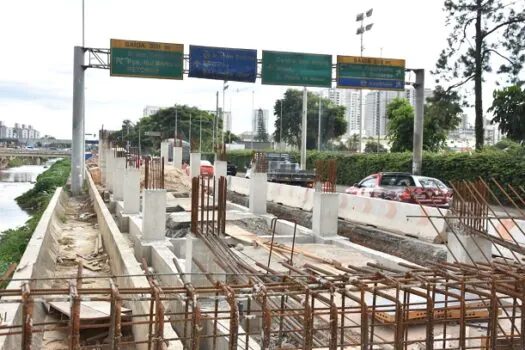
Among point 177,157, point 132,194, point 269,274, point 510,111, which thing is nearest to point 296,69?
point 132,194

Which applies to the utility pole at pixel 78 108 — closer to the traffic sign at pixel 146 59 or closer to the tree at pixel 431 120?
the traffic sign at pixel 146 59

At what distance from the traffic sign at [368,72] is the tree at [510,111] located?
7.68 m

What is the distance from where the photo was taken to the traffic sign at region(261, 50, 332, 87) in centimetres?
2469

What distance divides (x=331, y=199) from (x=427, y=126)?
21.7 meters

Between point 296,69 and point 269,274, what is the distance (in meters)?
19.8

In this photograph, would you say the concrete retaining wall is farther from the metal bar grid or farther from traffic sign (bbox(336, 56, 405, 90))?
traffic sign (bbox(336, 56, 405, 90))

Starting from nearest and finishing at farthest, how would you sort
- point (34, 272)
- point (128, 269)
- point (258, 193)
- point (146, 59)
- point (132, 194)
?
point (128, 269) → point (34, 272) → point (132, 194) → point (258, 193) → point (146, 59)

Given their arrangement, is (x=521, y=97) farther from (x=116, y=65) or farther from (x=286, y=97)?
(x=286, y=97)

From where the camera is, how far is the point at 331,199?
45.8ft

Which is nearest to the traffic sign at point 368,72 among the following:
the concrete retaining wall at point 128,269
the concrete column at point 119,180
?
the concrete column at point 119,180

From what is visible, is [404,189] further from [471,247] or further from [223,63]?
[223,63]

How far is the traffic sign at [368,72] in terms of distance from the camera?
81.6ft

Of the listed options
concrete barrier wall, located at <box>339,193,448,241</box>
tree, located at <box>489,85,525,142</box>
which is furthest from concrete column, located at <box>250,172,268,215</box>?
tree, located at <box>489,85,525,142</box>

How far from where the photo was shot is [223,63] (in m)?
24.1
